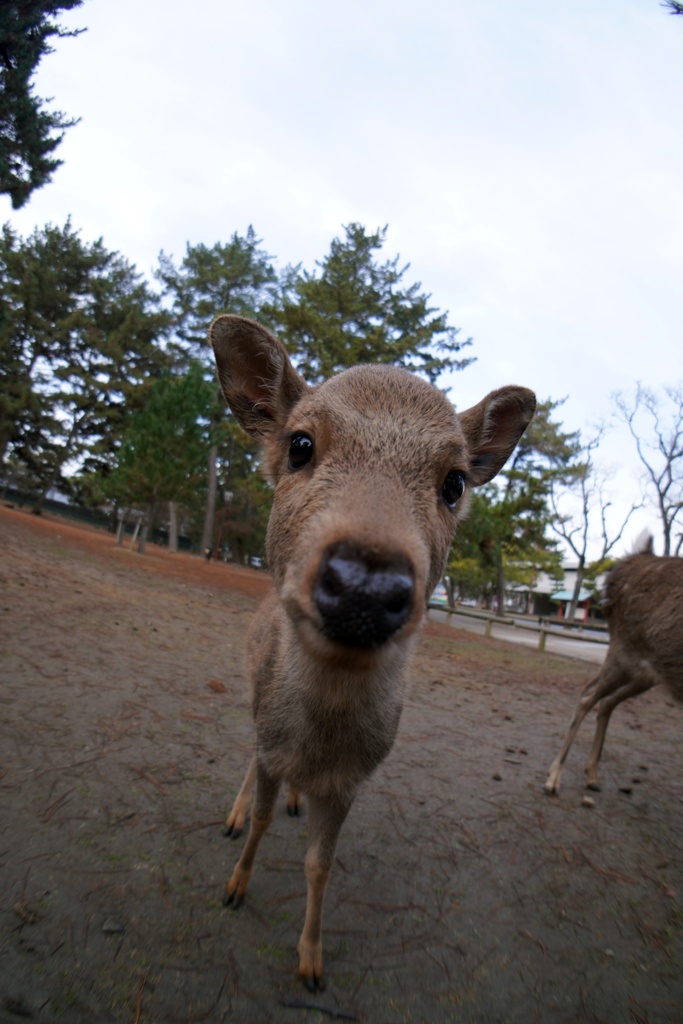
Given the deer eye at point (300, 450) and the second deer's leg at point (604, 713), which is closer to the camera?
the deer eye at point (300, 450)

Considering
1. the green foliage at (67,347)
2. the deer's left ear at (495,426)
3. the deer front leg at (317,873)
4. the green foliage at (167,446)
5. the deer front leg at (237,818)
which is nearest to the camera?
the deer front leg at (317,873)

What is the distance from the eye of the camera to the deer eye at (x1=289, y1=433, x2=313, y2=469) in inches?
92.3

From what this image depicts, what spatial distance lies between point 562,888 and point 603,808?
1609mm

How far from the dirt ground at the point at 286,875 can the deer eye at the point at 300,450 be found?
218 cm

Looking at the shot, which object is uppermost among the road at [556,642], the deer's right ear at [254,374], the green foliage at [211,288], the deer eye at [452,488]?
the green foliage at [211,288]

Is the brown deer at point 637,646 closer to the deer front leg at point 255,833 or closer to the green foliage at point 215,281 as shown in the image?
the deer front leg at point 255,833

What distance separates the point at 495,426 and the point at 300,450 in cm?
147

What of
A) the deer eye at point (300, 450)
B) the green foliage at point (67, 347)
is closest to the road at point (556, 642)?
the deer eye at point (300, 450)

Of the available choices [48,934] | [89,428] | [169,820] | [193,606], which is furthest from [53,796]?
[89,428]

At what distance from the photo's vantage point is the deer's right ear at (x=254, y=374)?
279 centimetres

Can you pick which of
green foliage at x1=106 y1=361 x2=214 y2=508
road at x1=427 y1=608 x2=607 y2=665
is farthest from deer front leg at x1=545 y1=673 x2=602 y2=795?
green foliage at x1=106 y1=361 x2=214 y2=508

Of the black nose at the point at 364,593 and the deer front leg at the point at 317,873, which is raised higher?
the black nose at the point at 364,593

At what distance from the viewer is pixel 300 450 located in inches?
93.1

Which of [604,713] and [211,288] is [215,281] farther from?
[604,713]
